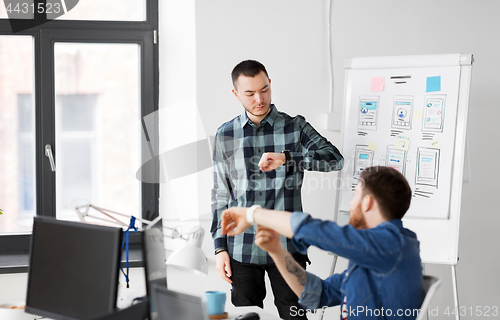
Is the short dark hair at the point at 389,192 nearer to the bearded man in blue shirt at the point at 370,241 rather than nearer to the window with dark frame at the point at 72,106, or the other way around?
the bearded man in blue shirt at the point at 370,241

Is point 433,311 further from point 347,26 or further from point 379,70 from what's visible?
point 347,26

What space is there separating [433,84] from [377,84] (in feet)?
0.91

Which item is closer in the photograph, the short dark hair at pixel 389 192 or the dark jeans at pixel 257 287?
the short dark hair at pixel 389 192

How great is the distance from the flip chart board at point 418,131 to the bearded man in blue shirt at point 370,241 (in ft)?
3.08

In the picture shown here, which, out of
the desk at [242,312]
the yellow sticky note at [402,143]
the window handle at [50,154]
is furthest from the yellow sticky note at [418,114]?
the window handle at [50,154]

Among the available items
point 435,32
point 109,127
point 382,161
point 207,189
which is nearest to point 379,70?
point 382,161

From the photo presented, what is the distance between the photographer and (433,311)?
2900 millimetres

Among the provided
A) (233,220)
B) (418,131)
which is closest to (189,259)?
(233,220)

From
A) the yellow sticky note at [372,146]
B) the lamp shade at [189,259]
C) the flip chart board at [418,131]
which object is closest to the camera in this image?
the lamp shade at [189,259]

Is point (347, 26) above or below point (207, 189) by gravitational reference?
above

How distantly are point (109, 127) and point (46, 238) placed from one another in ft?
5.53

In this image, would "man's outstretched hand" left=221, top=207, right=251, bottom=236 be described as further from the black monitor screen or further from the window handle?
the window handle

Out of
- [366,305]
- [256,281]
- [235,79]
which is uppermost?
[235,79]

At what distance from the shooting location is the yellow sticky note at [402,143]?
2.31 metres
